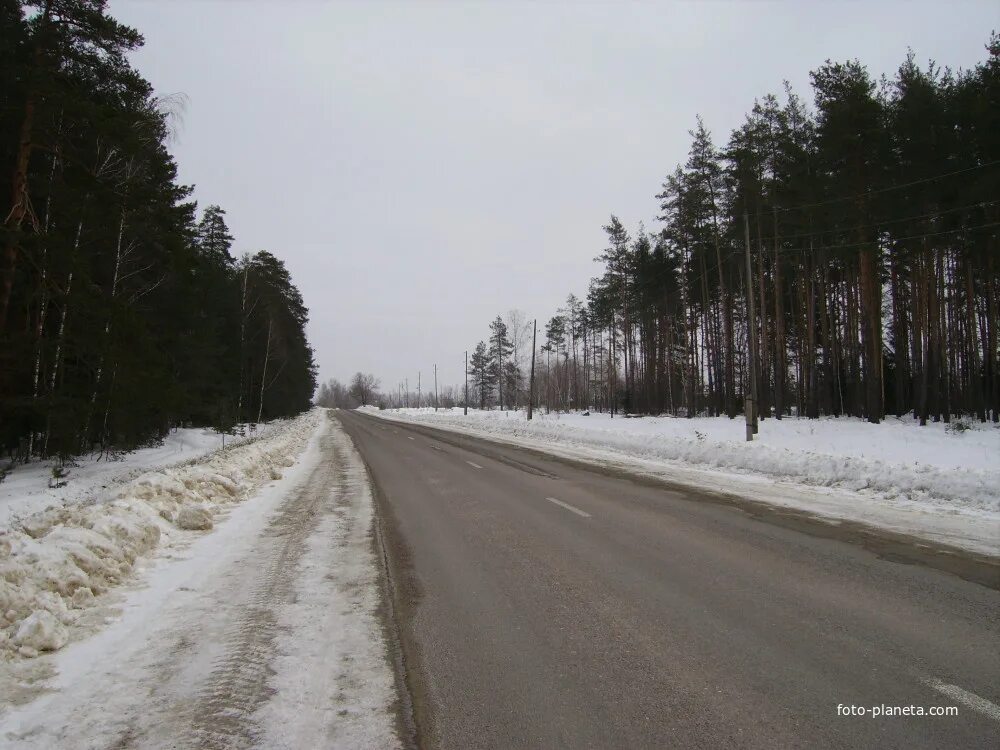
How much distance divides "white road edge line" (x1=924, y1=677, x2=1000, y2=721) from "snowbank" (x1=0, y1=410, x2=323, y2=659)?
5789 millimetres

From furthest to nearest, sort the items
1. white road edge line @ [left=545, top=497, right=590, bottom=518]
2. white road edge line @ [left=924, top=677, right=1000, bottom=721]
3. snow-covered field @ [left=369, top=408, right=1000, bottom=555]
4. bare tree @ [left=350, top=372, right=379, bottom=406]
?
bare tree @ [left=350, top=372, right=379, bottom=406] → white road edge line @ [left=545, top=497, right=590, bottom=518] → snow-covered field @ [left=369, top=408, right=1000, bottom=555] → white road edge line @ [left=924, top=677, right=1000, bottom=721]

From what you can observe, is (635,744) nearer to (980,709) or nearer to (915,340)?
(980,709)

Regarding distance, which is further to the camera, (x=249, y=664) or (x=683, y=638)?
(x=683, y=638)

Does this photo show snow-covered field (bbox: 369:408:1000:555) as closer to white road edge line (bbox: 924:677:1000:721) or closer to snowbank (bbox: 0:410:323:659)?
white road edge line (bbox: 924:677:1000:721)

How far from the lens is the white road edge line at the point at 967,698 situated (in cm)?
286

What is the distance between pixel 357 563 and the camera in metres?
5.81

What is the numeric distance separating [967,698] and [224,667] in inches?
178

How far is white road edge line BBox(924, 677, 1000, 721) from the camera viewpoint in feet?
9.39

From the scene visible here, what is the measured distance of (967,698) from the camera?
300 cm

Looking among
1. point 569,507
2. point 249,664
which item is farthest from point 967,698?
point 569,507

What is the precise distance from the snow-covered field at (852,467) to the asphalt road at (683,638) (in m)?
2.05

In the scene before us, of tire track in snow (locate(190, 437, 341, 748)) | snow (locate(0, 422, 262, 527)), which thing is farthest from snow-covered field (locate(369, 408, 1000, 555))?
snow (locate(0, 422, 262, 527))

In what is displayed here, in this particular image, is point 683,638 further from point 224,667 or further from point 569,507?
point 569,507

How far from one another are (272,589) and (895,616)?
17.8 feet
